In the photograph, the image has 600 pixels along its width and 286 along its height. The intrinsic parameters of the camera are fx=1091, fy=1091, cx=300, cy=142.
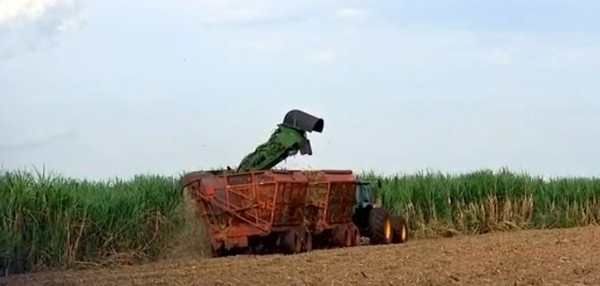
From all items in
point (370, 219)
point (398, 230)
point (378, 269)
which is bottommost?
point (378, 269)

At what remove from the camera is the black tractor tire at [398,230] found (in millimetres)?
26922

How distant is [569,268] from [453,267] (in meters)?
1.75

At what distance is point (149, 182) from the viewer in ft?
76.7

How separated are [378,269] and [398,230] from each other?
10672 millimetres

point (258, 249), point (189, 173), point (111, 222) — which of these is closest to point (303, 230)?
point (258, 249)

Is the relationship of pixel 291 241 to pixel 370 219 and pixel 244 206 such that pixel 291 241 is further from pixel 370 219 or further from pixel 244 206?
pixel 370 219

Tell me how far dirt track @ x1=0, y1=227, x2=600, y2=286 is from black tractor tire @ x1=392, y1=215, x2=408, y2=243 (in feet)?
17.2

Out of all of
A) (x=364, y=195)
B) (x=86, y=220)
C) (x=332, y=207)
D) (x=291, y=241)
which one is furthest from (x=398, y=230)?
(x=86, y=220)

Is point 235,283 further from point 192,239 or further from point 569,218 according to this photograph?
point 569,218

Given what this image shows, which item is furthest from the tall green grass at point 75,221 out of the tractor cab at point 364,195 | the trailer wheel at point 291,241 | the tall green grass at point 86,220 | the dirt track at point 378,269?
the tractor cab at point 364,195

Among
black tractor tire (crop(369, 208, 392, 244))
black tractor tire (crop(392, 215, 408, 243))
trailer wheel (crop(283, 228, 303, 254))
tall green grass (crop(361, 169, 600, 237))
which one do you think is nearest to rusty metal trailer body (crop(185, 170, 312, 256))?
trailer wheel (crop(283, 228, 303, 254))

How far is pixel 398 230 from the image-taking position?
27.1 meters

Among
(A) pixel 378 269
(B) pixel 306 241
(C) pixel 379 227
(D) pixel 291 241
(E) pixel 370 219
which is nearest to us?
(A) pixel 378 269

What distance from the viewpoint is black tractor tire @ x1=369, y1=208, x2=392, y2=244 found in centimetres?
2578
